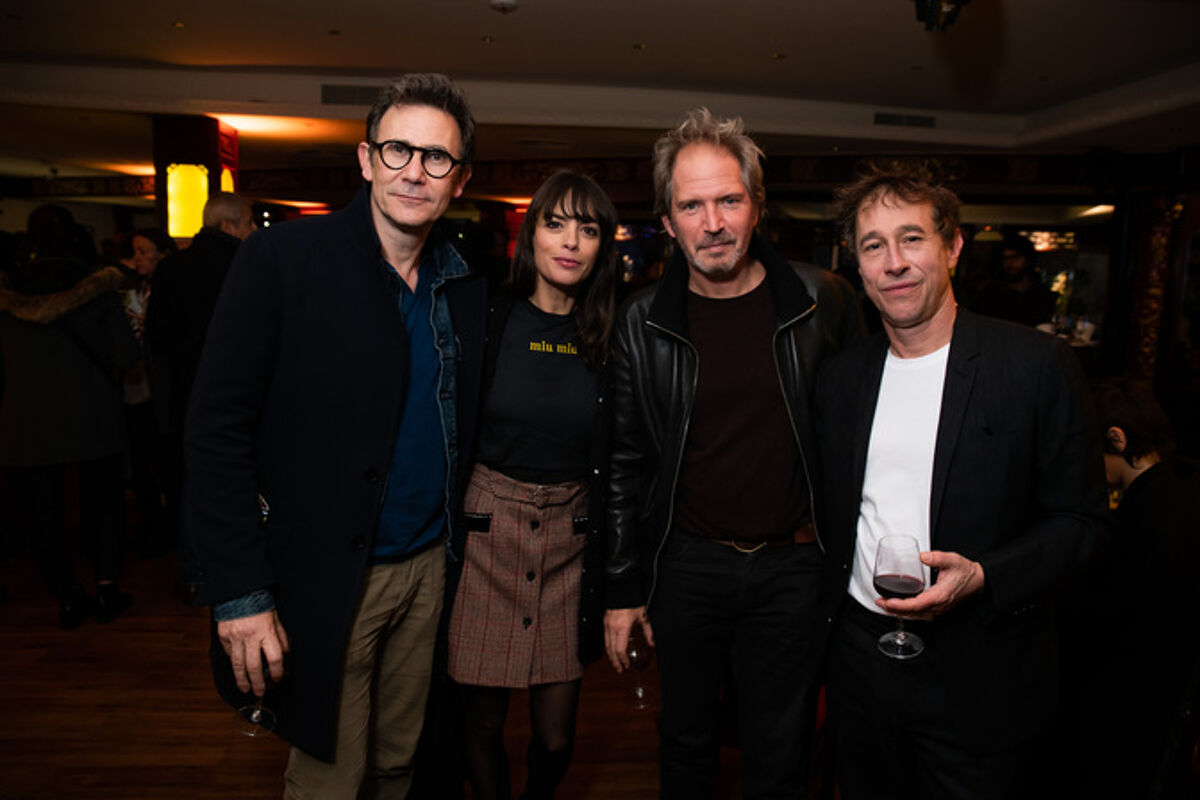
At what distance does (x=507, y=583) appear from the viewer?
5.98ft

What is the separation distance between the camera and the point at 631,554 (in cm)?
186

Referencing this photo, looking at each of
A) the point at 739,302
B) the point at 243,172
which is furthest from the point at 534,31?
the point at 243,172

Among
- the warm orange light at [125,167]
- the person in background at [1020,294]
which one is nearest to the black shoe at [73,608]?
the person in background at [1020,294]

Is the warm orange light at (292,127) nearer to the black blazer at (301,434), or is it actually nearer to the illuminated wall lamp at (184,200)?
the illuminated wall lamp at (184,200)

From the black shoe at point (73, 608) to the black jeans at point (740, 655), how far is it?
9.96ft

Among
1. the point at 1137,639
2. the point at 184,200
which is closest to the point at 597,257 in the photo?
the point at 1137,639

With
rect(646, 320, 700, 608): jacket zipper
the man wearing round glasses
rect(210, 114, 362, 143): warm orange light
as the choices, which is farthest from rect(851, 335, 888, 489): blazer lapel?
rect(210, 114, 362, 143): warm orange light

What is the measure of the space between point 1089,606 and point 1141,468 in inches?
14.8

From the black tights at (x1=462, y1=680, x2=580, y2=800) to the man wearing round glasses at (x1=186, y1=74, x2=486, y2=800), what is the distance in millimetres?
320

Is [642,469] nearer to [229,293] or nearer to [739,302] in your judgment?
[739,302]

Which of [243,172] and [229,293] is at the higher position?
[243,172]

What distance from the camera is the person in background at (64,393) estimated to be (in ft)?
11.0

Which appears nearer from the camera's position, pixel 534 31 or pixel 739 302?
Answer: pixel 739 302

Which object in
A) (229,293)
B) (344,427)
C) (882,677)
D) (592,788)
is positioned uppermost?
(229,293)
